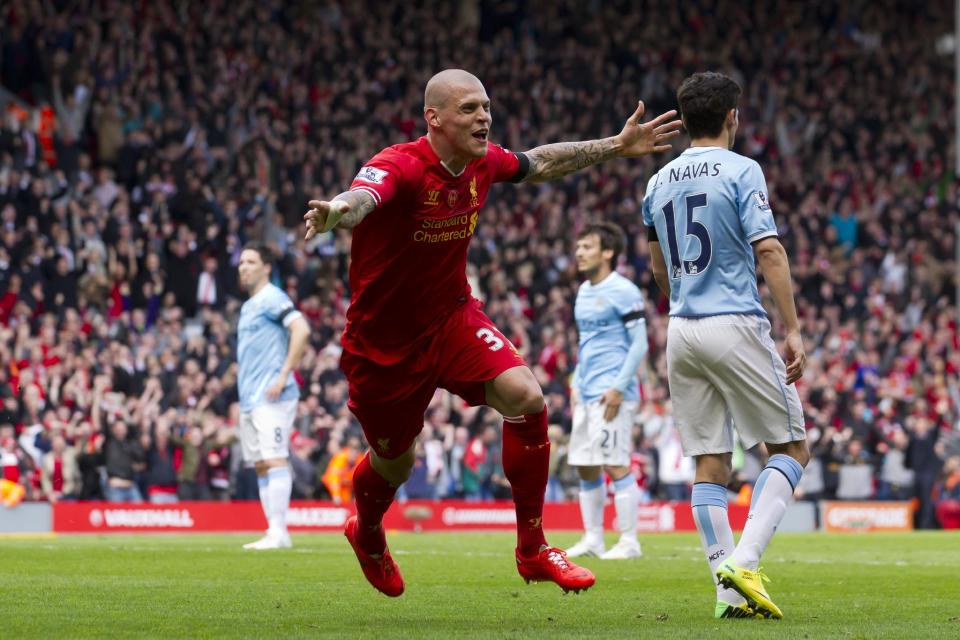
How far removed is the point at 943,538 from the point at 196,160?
1447 centimetres

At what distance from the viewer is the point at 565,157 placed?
26.4 ft

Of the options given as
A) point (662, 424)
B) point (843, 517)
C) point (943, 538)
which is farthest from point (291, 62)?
point (943, 538)

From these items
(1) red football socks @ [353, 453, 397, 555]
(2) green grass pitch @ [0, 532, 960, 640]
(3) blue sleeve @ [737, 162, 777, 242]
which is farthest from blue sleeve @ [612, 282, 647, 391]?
(3) blue sleeve @ [737, 162, 777, 242]

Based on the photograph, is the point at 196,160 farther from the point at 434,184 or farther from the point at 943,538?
the point at 434,184

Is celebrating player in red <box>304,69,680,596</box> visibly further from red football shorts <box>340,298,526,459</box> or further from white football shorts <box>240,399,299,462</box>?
white football shorts <box>240,399,299,462</box>

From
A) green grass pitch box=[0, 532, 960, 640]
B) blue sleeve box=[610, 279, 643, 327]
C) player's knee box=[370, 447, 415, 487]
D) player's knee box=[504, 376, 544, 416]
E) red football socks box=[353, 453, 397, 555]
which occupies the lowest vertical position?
green grass pitch box=[0, 532, 960, 640]

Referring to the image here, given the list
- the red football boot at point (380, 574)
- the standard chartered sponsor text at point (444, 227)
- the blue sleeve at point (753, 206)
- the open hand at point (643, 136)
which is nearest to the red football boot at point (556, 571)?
the red football boot at point (380, 574)

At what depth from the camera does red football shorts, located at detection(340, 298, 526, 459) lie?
743 centimetres

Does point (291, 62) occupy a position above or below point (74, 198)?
above

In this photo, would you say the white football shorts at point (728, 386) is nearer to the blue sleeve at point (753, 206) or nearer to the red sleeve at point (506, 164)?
Result: the blue sleeve at point (753, 206)

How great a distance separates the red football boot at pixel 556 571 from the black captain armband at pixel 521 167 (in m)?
1.92

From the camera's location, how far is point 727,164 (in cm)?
736

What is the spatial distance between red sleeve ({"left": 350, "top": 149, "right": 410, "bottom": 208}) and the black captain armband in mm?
916

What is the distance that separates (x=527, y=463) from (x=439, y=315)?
0.88m
